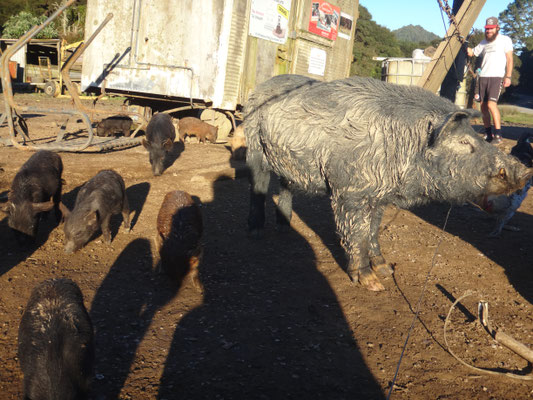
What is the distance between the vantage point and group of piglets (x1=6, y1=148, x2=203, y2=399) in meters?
2.69

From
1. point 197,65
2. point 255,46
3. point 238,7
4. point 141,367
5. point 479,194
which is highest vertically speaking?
point 238,7

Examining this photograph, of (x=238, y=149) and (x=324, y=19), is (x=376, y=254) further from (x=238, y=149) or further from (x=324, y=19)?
(x=324, y=19)

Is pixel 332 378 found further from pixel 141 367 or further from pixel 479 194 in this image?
pixel 479 194

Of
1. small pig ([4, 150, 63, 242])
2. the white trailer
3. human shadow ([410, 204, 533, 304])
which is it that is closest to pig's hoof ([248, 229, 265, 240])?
small pig ([4, 150, 63, 242])

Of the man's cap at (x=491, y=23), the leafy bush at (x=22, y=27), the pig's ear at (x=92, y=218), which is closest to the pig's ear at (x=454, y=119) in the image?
the pig's ear at (x=92, y=218)

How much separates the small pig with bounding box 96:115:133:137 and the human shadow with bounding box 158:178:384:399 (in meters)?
8.05

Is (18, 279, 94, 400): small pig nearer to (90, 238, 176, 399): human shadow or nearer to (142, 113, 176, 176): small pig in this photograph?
(90, 238, 176, 399): human shadow

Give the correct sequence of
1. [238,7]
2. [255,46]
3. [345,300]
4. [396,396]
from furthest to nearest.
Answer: [255,46]
[238,7]
[345,300]
[396,396]

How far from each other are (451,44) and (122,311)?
24.0 feet

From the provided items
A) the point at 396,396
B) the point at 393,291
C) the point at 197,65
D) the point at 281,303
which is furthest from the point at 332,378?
the point at 197,65

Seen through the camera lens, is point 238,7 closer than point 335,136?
No

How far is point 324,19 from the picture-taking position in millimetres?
12930

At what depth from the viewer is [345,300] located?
4.48m

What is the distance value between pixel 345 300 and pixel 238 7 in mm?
8554
